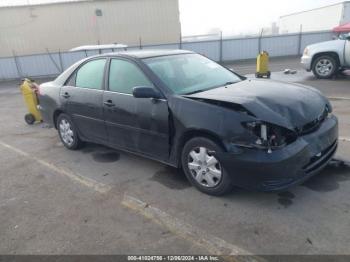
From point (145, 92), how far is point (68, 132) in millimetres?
2352

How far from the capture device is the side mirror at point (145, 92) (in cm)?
366

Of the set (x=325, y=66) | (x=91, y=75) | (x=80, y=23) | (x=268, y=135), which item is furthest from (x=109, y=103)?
(x=80, y=23)

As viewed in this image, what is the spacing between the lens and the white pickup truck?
9.91 meters

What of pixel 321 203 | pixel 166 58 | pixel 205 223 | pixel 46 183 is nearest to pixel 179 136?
pixel 205 223

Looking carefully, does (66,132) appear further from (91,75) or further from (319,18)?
(319,18)

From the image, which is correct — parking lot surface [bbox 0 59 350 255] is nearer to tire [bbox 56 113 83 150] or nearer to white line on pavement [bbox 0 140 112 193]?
white line on pavement [bbox 0 140 112 193]

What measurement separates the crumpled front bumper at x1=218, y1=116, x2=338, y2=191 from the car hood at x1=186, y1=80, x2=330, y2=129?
230mm

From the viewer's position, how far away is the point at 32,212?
138 inches

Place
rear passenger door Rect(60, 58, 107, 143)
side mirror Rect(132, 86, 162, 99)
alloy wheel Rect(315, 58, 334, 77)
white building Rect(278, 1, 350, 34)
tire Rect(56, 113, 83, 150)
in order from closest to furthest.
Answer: side mirror Rect(132, 86, 162, 99) → rear passenger door Rect(60, 58, 107, 143) → tire Rect(56, 113, 83, 150) → alloy wheel Rect(315, 58, 334, 77) → white building Rect(278, 1, 350, 34)

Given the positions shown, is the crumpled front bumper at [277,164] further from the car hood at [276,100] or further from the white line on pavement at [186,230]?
the white line on pavement at [186,230]

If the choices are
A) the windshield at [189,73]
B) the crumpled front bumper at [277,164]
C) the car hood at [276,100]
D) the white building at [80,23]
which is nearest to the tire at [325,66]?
the windshield at [189,73]

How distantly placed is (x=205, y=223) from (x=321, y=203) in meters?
1.27

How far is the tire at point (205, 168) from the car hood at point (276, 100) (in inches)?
20.3

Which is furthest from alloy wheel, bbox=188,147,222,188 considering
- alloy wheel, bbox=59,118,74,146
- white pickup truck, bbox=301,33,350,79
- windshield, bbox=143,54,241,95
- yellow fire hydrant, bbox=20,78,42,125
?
white pickup truck, bbox=301,33,350,79
